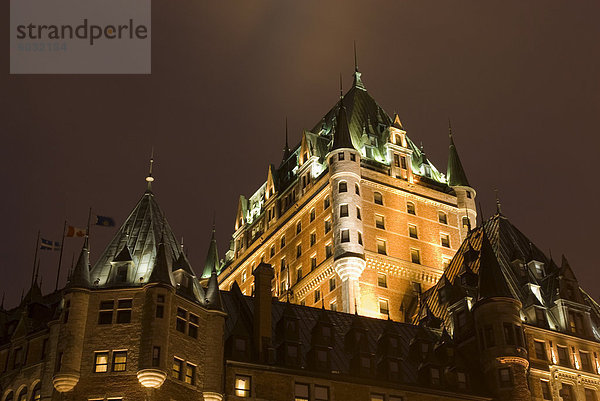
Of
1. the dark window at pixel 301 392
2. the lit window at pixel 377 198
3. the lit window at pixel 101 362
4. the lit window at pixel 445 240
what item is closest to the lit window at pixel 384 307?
the lit window at pixel 377 198

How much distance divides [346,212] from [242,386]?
38.9m

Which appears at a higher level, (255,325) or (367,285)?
(367,285)

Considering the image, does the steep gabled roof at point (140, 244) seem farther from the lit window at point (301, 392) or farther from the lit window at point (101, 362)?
the lit window at point (301, 392)

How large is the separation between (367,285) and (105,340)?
4128cm

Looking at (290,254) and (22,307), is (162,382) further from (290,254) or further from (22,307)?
(290,254)

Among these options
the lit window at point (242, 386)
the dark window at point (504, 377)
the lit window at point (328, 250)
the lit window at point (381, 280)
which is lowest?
the lit window at point (242, 386)

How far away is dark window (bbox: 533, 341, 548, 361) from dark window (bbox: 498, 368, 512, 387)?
Result: 5682 mm

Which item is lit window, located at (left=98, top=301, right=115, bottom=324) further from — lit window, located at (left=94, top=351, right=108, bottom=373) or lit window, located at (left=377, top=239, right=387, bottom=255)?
lit window, located at (left=377, top=239, right=387, bottom=255)

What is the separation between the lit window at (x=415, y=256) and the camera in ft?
308

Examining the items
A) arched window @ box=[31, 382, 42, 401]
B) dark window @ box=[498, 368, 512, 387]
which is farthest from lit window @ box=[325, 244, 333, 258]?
arched window @ box=[31, 382, 42, 401]

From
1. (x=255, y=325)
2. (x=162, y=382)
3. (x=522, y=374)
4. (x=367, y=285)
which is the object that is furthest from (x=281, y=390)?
(x=367, y=285)

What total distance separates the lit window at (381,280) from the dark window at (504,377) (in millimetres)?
27396

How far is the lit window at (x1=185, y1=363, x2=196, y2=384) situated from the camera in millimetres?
51719

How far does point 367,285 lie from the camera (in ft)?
290
